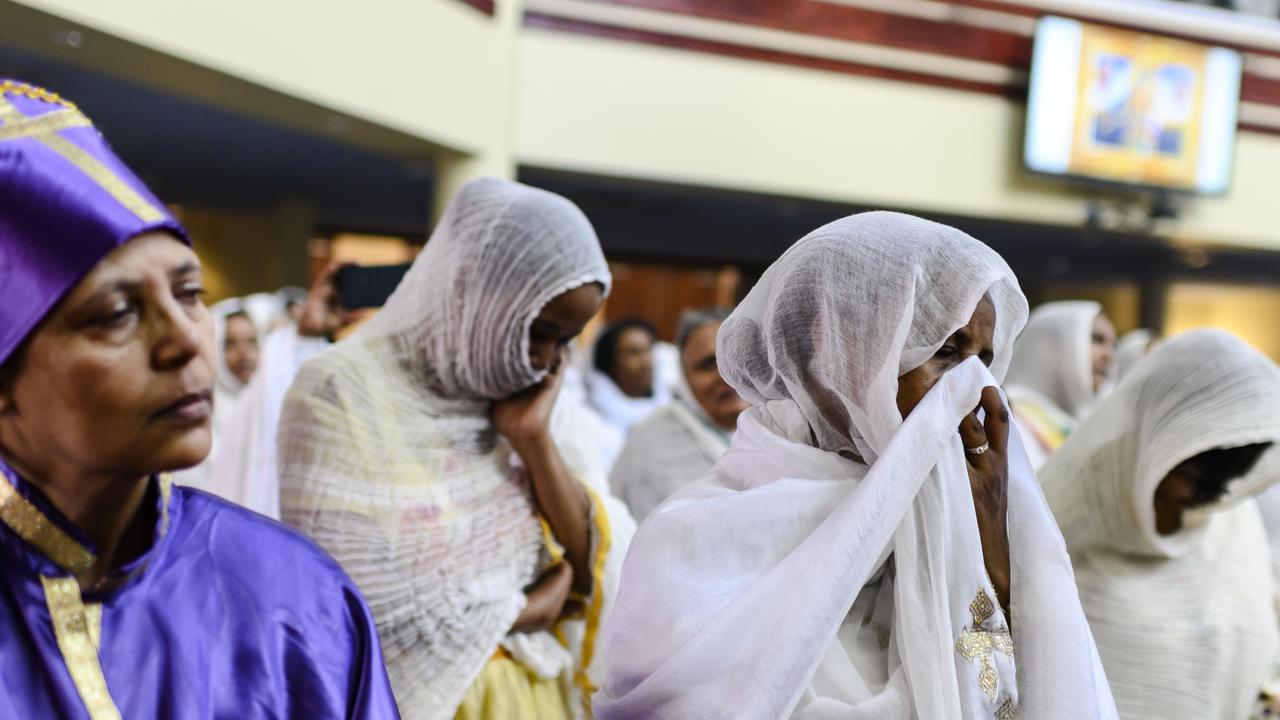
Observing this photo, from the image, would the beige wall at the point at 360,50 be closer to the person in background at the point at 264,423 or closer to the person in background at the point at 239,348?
the person in background at the point at 239,348

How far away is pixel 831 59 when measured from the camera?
8.89m

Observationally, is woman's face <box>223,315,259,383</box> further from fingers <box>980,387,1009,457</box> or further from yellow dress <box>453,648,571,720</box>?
fingers <box>980,387,1009,457</box>

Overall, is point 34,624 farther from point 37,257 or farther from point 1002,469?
point 1002,469

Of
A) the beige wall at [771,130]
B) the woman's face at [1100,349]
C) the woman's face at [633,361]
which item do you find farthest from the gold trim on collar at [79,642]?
the beige wall at [771,130]

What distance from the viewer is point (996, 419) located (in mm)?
1561

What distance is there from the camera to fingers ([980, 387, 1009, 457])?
60.5 inches

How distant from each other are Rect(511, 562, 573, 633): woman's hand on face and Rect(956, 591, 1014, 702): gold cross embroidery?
0.82 metres

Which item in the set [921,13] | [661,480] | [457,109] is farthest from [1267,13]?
[661,480]

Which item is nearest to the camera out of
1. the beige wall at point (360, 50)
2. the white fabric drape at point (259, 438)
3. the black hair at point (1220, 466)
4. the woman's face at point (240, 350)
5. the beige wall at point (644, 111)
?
the black hair at point (1220, 466)

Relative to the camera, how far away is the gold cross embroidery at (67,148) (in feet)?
3.79

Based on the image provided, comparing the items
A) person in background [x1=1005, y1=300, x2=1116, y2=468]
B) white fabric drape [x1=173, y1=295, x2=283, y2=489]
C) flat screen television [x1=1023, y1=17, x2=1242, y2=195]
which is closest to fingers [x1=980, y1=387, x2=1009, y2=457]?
person in background [x1=1005, y1=300, x2=1116, y2=468]

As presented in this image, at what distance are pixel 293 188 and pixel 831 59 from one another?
472 centimetres

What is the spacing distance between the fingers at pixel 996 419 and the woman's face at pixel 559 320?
2.62 ft

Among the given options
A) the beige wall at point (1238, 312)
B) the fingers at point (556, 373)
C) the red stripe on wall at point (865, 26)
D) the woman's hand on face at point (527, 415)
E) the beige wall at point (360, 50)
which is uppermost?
the red stripe on wall at point (865, 26)
